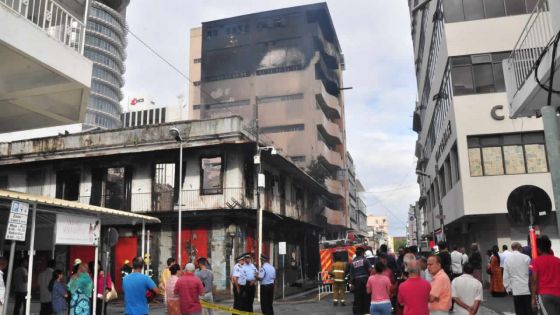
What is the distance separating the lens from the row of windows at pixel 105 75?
106 metres

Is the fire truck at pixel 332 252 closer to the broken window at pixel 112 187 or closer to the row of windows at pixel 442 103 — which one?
the row of windows at pixel 442 103

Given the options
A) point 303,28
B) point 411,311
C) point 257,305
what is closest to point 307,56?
point 303,28

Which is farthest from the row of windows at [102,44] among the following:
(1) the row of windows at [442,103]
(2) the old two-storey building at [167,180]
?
(1) the row of windows at [442,103]

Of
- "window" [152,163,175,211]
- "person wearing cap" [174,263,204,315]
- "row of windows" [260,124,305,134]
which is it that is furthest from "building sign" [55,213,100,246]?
"row of windows" [260,124,305,134]

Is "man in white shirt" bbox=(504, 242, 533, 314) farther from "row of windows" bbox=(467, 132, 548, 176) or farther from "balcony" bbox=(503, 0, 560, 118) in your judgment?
"row of windows" bbox=(467, 132, 548, 176)

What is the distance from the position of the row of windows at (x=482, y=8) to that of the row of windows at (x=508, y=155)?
5432mm

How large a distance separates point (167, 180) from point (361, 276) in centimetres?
1723

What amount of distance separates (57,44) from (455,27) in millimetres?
17454

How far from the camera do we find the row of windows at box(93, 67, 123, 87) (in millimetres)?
105750

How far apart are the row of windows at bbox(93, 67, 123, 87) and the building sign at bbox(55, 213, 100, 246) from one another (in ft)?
327

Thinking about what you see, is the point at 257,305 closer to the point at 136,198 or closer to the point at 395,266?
the point at 395,266

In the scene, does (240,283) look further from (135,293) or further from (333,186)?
(333,186)

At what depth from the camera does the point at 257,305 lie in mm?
17969

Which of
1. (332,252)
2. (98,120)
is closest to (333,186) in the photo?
(332,252)
